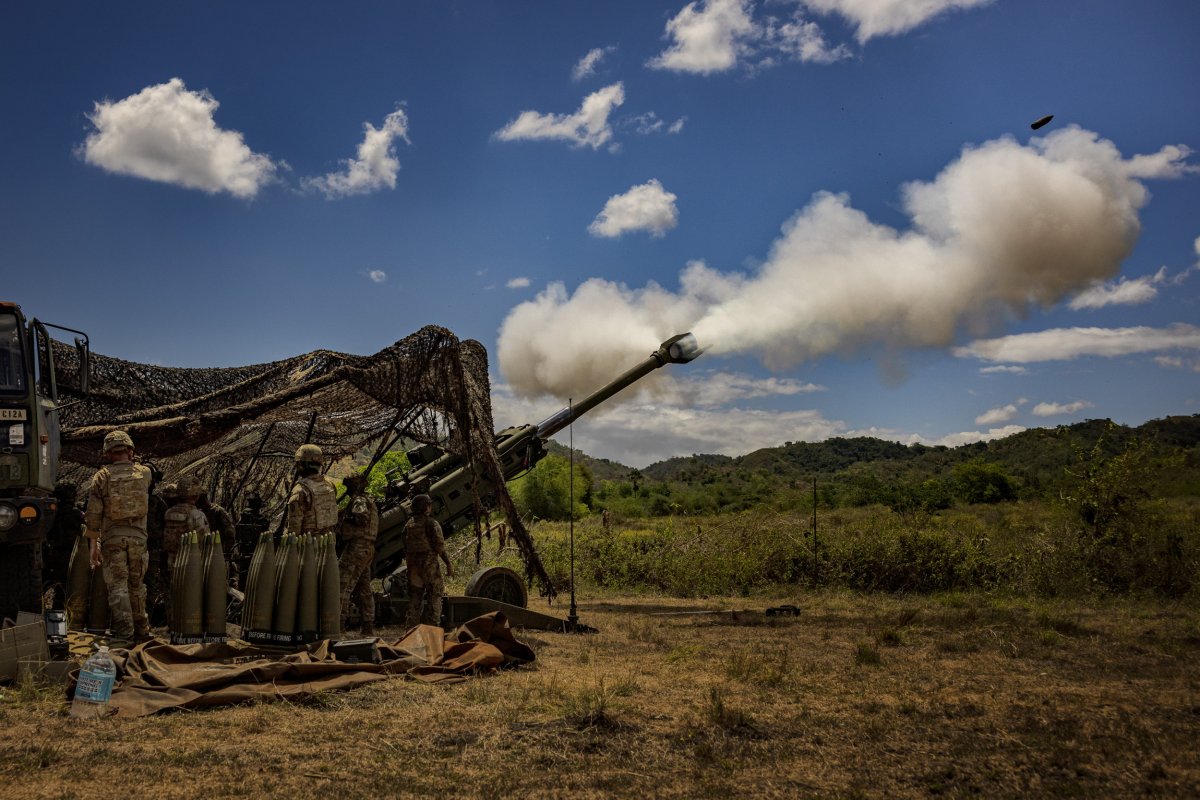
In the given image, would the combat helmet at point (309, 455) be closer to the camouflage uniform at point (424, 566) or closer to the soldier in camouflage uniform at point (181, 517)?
the soldier in camouflage uniform at point (181, 517)

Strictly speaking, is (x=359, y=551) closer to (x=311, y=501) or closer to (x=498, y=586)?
(x=311, y=501)

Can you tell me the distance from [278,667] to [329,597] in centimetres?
111

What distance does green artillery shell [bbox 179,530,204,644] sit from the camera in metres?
7.72

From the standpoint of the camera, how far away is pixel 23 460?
753 centimetres

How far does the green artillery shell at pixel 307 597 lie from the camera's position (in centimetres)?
779

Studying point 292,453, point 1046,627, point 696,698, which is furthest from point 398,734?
point 1046,627

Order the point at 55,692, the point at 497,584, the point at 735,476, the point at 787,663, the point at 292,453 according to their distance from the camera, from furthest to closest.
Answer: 1. the point at 735,476
2. the point at 292,453
3. the point at 497,584
4. the point at 787,663
5. the point at 55,692

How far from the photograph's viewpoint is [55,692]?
6.48m

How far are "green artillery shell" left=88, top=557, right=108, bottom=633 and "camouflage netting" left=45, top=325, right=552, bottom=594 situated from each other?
156 cm

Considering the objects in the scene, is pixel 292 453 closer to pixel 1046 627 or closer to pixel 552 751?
pixel 552 751

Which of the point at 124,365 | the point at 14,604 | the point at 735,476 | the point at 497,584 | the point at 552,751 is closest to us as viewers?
the point at 552,751

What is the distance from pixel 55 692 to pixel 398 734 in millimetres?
2707

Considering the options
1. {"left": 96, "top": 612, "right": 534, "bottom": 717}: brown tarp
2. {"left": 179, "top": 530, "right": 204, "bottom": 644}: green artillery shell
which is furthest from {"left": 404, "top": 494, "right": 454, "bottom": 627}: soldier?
{"left": 179, "top": 530, "right": 204, "bottom": 644}: green artillery shell

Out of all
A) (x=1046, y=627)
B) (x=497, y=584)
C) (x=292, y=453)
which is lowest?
(x=1046, y=627)
